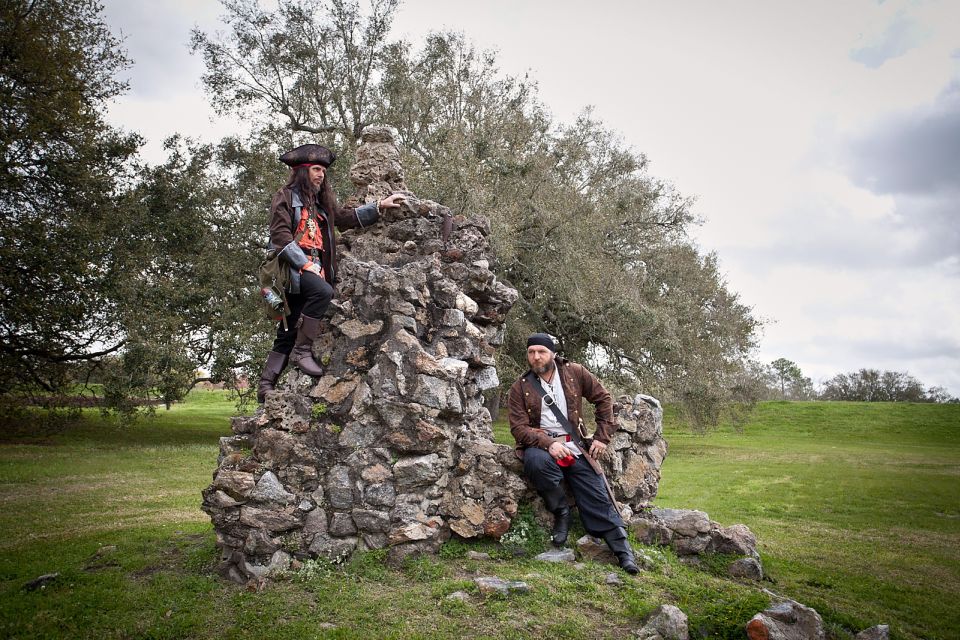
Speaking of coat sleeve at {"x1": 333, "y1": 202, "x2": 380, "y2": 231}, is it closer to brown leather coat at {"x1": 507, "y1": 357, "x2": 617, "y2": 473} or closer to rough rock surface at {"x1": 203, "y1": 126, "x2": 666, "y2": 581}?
rough rock surface at {"x1": 203, "y1": 126, "x2": 666, "y2": 581}

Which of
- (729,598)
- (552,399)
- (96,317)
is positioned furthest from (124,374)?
(729,598)

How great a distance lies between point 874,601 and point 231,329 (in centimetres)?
1810

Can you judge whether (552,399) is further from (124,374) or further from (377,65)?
(377,65)

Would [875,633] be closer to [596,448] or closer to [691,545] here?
[691,545]

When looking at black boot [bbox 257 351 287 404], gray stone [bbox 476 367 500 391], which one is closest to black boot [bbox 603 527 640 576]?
gray stone [bbox 476 367 500 391]

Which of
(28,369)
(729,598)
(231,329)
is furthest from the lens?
(231,329)

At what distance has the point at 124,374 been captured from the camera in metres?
17.9

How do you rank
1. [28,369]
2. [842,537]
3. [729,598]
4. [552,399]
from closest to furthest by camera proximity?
[729,598] < [552,399] < [842,537] < [28,369]

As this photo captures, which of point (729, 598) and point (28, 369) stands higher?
point (28, 369)

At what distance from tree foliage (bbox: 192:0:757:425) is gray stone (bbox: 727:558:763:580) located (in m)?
12.2

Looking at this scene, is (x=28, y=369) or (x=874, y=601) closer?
(x=874, y=601)

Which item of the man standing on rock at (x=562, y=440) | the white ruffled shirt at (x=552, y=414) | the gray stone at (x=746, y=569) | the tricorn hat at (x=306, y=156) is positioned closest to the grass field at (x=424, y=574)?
the gray stone at (x=746, y=569)

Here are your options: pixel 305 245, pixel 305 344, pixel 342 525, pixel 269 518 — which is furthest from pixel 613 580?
pixel 305 245

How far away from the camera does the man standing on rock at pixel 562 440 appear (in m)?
6.80
